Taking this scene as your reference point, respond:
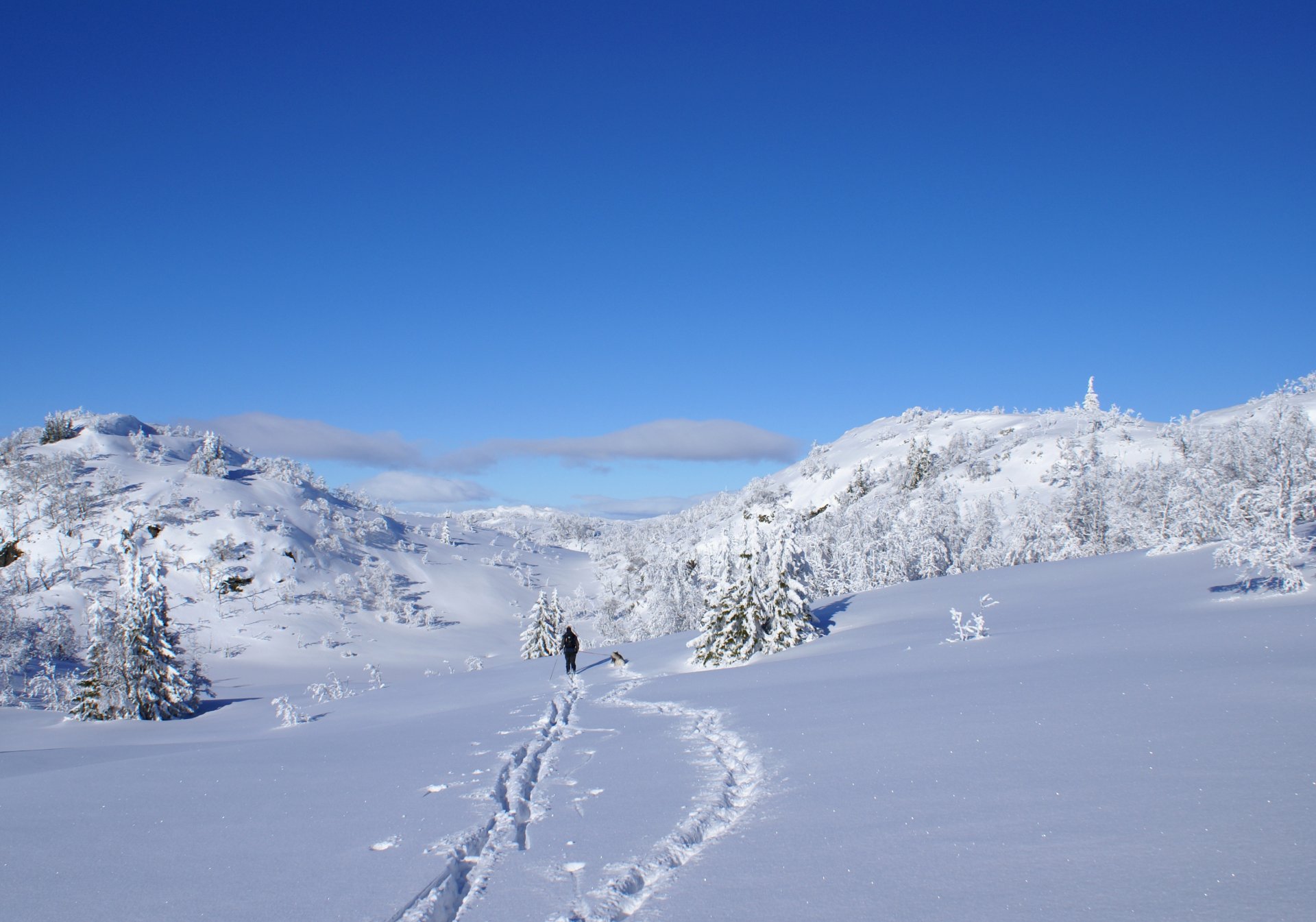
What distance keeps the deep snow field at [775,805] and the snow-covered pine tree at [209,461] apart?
8199 cm

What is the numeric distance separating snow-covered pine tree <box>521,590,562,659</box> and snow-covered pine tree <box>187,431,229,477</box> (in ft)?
189

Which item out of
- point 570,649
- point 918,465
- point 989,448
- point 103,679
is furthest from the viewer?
point 989,448

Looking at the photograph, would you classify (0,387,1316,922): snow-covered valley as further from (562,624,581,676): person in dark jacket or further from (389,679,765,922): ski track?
(562,624,581,676): person in dark jacket

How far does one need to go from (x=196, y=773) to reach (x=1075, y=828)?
28.8 feet

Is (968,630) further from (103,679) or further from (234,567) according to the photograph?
(234,567)

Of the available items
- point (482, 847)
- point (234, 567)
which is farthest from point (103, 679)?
point (234, 567)

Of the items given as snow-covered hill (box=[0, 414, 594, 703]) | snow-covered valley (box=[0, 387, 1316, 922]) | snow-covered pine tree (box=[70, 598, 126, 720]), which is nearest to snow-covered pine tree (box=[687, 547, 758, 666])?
snow-covered valley (box=[0, 387, 1316, 922])

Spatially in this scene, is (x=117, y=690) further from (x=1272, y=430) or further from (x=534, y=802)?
(x=1272, y=430)

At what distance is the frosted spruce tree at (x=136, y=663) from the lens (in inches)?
869

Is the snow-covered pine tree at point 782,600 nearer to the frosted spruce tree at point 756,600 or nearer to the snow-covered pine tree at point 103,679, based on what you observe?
the frosted spruce tree at point 756,600

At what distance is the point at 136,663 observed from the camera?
73.3 ft

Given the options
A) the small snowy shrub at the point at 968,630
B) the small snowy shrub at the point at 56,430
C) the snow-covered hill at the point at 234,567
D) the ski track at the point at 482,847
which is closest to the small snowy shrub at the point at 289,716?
the ski track at the point at 482,847

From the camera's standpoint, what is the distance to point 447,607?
258ft

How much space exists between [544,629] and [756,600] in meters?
26.8
